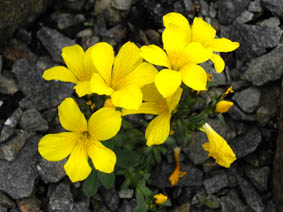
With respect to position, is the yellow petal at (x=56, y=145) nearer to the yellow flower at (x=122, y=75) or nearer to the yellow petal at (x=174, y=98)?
the yellow flower at (x=122, y=75)

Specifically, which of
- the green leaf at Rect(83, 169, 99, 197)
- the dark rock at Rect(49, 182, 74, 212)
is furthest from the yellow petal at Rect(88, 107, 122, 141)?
the dark rock at Rect(49, 182, 74, 212)

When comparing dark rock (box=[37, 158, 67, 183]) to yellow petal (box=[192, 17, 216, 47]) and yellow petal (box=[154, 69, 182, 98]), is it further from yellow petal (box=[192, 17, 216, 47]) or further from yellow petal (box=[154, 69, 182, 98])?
yellow petal (box=[192, 17, 216, 47])

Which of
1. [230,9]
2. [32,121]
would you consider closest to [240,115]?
[230,9]

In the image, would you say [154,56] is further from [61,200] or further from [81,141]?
[61,200]

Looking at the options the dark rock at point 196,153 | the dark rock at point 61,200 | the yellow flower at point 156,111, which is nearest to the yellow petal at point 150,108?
the yellow flower at point 156,111

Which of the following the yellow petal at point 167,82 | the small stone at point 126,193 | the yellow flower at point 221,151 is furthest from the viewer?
the small stone at point 126,193

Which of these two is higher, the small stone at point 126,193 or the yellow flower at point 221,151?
the yellow flower at point 221,151
